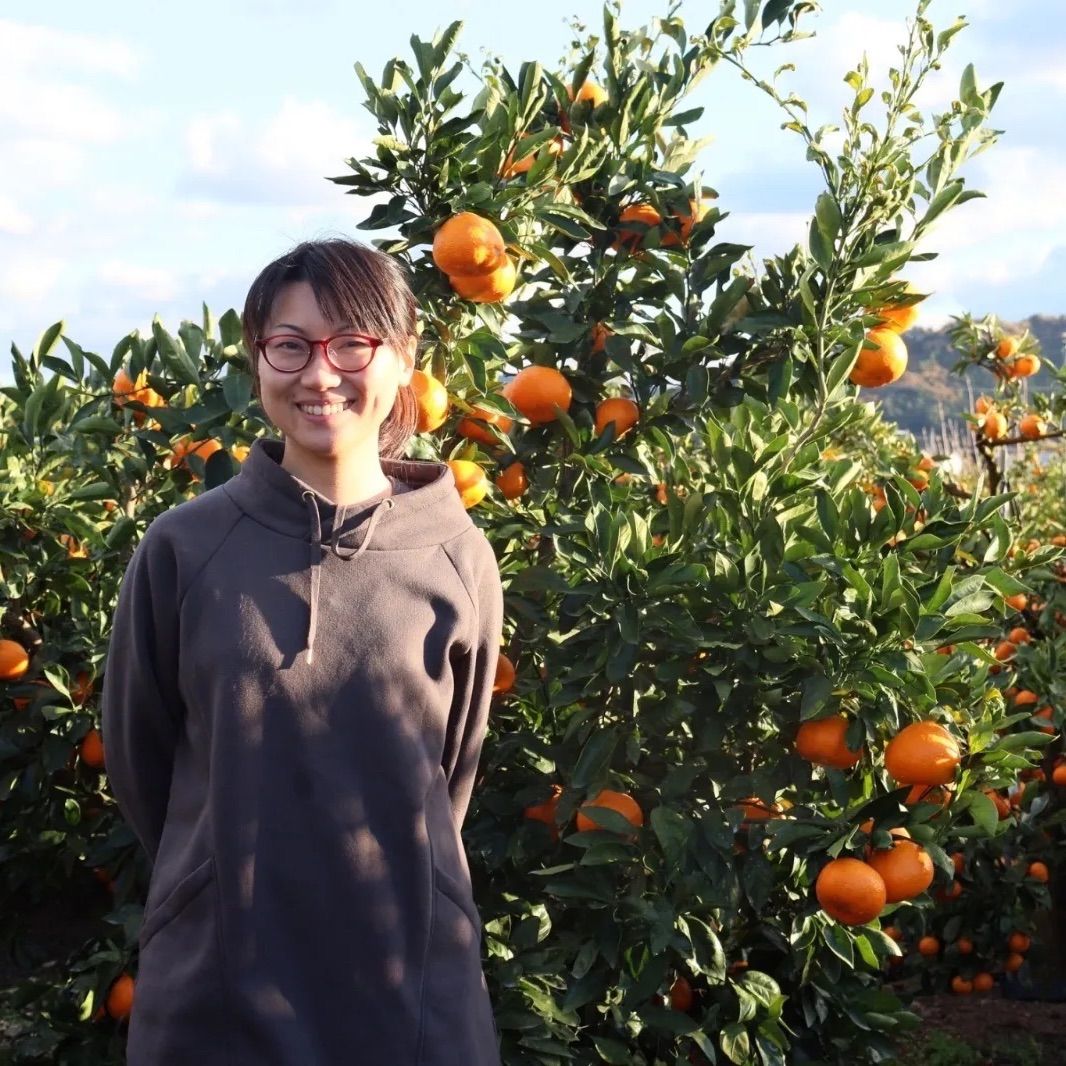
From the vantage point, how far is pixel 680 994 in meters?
2.58

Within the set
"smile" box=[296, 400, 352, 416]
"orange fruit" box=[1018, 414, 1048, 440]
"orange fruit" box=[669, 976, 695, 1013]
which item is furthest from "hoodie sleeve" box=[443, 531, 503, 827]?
"orange fruit" box=[1018, 414, 1048, 440]

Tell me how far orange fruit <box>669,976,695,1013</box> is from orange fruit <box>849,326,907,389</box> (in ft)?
3.65

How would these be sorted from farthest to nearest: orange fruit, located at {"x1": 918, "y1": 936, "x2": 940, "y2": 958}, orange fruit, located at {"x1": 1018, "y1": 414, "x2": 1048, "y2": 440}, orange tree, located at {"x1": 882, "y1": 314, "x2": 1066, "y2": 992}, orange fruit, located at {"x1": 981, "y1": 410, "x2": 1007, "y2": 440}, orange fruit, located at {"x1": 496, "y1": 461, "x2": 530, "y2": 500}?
orange fruit, located at {"x1": 1018, "y1": 414, "x2": 1048, "y2": 440}
orange fruit, located at {"x1": 918, "y1": 936, "x2": 940, "y2": 958}
orange fruit, located at {"x1": 981, "y1": 410, "x2": 1007, "y2": 440}
orange tree, located at {"x1": 882, "y1": 314, "x2": 1066, "y2": 992}
orange fruit, located at {"x1": 496, "y1": 461, "x2": 530, "y2": 500}

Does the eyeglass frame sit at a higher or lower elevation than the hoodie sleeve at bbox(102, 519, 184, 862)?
higher

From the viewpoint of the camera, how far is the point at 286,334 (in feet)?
5.47

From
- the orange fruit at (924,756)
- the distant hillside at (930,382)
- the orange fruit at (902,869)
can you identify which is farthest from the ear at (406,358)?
the distant hillside at (930,382)

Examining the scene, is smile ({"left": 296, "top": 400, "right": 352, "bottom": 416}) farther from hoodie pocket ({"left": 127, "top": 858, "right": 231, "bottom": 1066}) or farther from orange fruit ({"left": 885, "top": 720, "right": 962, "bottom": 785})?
orange fruit ({"left": 885, "top": 720, "right": 962, "bottom": 785})

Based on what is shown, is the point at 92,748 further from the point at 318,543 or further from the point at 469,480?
the point at 318,543

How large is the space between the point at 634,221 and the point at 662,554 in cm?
68

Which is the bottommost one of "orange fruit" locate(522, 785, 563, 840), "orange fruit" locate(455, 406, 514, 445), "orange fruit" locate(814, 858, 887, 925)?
"orange fruit" locate(814, 858, 887, 925)

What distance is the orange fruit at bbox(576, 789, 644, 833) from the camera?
232 cm

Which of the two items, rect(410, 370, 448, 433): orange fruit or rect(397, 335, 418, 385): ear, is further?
rect(410, 370, 448, 433): orange fruit

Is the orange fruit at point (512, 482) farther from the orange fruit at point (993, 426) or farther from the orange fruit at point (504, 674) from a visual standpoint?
the orange fruit at point (993, 426)

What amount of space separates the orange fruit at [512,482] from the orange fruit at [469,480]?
17cm
